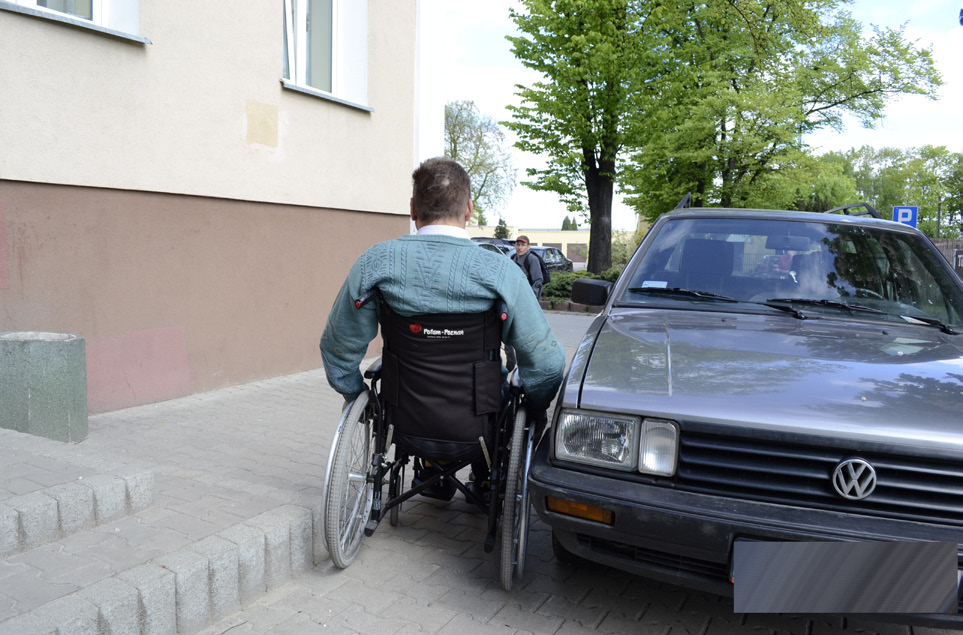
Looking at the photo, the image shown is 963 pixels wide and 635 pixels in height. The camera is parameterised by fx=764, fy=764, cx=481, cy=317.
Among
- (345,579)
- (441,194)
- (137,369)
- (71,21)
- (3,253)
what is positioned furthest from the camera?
(137,369)

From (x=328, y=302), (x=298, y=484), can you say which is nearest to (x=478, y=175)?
(x=328, y=302)

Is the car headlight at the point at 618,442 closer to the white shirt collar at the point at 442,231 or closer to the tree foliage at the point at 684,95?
the white shirt collar at the point at 442,231

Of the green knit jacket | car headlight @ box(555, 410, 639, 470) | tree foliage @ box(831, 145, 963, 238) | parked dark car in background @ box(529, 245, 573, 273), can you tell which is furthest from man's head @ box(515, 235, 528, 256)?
tree foliage @ box(831, 145, 963, 238)

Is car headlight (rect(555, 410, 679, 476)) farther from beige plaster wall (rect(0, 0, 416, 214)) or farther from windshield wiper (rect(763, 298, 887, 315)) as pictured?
beige plaster wall (rect(0, 0, 416, 214))

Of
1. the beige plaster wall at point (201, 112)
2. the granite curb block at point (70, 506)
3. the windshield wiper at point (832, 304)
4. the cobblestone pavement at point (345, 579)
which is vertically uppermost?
the beige plaster wall at point (201, 112)

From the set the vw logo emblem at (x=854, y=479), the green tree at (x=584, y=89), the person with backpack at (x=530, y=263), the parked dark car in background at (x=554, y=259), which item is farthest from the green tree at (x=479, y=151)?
the vw logo emblem at (x=854, y=479)

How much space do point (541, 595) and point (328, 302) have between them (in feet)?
18.1

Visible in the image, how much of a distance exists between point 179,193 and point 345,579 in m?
4.16

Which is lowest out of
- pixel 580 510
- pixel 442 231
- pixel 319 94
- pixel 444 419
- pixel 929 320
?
pixel 580 510

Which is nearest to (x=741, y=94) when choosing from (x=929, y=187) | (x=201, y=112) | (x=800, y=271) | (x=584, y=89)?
(x=584, y=89)

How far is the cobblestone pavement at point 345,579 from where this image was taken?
2910mm

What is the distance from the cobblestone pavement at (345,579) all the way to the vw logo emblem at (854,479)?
0.46 m

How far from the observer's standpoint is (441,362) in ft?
10.3

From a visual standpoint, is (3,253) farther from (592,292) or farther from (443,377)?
(592,292)
